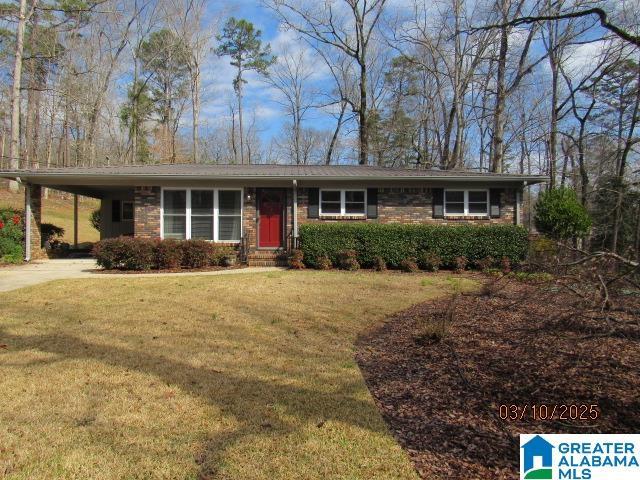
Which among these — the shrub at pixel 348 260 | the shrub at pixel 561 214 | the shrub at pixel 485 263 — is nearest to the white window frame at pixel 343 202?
the shrub at pixel 348 260

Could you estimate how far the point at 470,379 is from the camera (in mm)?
3934

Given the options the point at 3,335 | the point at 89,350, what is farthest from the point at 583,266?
the point at 3,335

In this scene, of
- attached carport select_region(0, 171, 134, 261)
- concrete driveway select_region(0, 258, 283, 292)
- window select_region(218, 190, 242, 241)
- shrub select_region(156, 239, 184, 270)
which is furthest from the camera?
window select_region(218, 190, 242, 241)

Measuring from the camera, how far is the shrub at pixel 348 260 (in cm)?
1282

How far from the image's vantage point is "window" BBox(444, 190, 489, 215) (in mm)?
14234

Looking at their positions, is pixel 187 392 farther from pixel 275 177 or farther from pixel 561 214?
pixel 561 214

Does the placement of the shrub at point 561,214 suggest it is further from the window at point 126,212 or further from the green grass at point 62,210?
the green grass at point 62,210

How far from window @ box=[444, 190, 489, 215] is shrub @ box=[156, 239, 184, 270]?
8330mm

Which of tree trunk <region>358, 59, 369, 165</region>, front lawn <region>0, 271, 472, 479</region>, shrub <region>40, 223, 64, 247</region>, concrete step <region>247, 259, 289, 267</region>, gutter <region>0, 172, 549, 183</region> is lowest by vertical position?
front lawn <region>0, 271, 472, 479</region>

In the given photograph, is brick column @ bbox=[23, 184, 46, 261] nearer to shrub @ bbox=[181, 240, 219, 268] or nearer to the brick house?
the brick house

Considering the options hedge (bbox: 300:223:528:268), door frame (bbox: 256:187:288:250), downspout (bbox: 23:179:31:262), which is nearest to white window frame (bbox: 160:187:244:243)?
door frame (bbox: 256:187:288:250)

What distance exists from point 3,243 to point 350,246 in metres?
10.5

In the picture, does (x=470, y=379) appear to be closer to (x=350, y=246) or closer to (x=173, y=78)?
(x=350, y=246)

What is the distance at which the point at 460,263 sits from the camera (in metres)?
12.8
